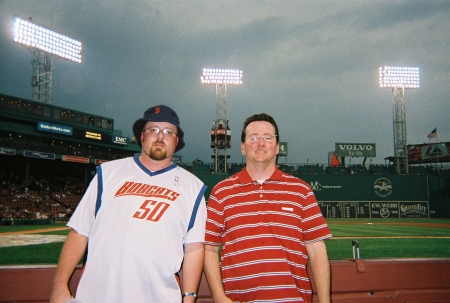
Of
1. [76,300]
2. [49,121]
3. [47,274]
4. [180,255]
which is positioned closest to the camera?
[76,300]

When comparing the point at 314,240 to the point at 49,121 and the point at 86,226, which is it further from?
the point at 49,121

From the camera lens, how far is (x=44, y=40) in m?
36.2

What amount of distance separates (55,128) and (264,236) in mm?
40898

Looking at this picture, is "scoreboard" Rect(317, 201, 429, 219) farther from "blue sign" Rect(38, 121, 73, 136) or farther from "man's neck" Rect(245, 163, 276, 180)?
"blue sign" Rect(38, 121, 73, 136)

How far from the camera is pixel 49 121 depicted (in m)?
38.1

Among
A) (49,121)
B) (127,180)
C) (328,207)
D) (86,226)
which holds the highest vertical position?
(49,121)

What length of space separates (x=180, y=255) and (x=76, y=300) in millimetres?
841

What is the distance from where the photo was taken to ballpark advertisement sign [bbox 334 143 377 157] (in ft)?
137

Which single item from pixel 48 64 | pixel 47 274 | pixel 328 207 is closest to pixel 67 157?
pixel 48 64

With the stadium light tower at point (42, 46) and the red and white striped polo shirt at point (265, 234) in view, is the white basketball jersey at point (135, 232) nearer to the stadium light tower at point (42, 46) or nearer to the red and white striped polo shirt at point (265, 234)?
the red and white striped polo shirt at point (265, 234)

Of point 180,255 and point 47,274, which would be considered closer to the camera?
point 180,255

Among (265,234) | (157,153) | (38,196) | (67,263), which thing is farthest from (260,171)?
(38,196)

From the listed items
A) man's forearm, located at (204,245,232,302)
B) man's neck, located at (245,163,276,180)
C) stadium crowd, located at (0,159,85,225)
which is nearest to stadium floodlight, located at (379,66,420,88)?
stadium crowd, located at (0,159,85,225)

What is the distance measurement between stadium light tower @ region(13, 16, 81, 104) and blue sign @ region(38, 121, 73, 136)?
3.32 meters
